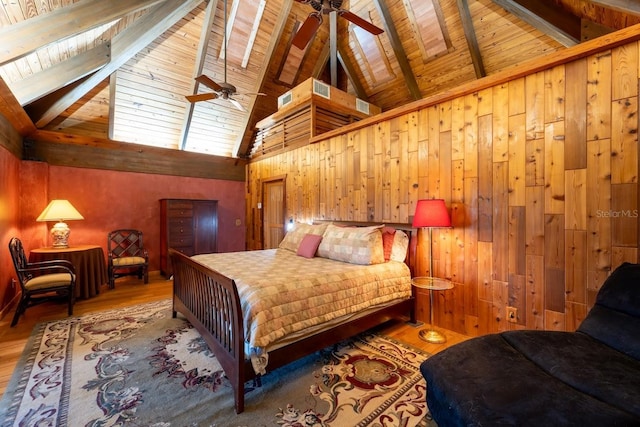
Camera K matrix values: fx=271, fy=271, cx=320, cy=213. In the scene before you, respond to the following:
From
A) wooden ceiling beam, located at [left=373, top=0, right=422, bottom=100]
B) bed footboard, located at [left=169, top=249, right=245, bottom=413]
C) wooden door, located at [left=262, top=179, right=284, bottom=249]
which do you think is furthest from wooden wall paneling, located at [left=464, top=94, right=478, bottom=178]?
wooden door, located at [left=262, top=179, right=284, bottom=249]

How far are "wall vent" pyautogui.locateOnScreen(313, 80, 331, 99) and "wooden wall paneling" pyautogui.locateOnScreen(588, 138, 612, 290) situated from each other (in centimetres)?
361

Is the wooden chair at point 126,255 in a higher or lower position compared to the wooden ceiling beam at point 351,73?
lower

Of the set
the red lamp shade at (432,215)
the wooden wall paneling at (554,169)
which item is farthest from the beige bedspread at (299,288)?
the wooden wall paneling at (554,169)

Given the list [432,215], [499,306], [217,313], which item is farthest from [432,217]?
[217,313]

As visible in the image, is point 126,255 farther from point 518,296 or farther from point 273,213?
point 518,296

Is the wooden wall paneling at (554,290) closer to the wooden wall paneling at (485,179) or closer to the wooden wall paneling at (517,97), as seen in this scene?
the wooden wall paneling at (485,179)

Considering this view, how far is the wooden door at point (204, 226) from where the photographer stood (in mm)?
5312

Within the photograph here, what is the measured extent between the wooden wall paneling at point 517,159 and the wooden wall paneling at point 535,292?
0.53 metres

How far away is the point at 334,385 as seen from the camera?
197 centimetres

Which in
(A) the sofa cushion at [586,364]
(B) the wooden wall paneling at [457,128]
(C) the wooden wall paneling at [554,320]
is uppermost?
(B) the wooden wall paneling at [457,128]

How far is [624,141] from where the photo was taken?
6.52 feet

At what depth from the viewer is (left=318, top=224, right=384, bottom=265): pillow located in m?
2.91

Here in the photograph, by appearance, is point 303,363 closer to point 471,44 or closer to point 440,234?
point 440,234

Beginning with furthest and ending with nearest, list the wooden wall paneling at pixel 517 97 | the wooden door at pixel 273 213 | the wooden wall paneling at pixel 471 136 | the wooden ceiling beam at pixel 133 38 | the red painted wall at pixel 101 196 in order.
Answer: the wooden door at pixel 273 213 → the red painted wall at pixel 101 196 → the wooden ceiling beam at pixel 133 38 → the wooden wall paneling at pixel 471 136 → the wooden wall paneling at pixel 517 97
